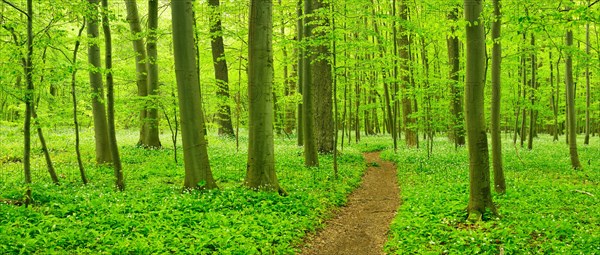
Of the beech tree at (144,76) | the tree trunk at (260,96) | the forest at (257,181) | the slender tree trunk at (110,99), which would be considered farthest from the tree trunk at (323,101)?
the slender tree trunk at (110,99)

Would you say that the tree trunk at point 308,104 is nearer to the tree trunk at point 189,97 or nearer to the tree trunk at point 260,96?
the tree trunk at point 260,96

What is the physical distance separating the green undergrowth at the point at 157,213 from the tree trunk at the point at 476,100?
387 centimetres

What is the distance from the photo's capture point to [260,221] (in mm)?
7820

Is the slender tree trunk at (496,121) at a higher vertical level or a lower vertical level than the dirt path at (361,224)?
higher

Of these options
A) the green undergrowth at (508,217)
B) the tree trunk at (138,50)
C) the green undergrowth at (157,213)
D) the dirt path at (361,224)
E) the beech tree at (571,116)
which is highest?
the tree trunk at (138,50)

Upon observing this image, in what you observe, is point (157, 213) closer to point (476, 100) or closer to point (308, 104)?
point (476, 100)

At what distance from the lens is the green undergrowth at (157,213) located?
6219mm

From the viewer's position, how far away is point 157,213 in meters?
7.75

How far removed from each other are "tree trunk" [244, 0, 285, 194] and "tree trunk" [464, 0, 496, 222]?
4.94 meters

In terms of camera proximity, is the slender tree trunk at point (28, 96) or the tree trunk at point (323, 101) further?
the tree trunk at point (323, 101)

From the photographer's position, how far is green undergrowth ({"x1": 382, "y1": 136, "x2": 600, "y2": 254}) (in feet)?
21.9

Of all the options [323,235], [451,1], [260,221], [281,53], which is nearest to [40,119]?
[260,221]

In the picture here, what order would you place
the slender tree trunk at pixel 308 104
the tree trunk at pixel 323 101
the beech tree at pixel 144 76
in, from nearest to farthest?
1. the slender tree trunk at pixel 308 104
2. the beech tree at pixel 144 76
3. the tree trunk at pixel 323 101

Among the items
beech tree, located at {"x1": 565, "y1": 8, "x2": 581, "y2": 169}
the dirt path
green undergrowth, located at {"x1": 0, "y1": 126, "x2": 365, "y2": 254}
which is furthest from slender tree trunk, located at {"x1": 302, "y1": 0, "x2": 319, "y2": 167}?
beech tree, located at {"x1": 565, "y1": 8, "x2": 581, "y2": 169}
